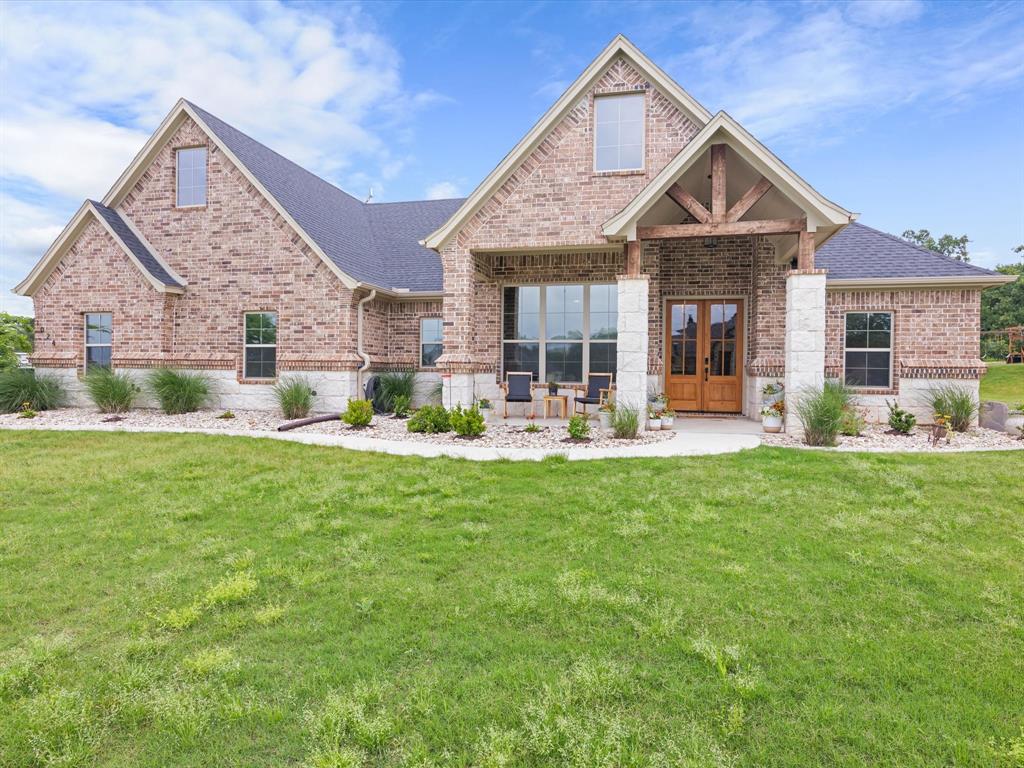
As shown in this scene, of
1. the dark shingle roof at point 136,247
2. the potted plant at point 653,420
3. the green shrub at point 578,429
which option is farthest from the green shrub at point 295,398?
the potted plant at point 653,420

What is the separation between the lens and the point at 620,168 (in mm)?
11516

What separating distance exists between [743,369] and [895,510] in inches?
310

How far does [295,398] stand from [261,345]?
7.54 ft

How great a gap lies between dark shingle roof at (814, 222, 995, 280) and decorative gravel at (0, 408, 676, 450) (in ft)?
21.0

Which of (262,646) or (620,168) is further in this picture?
(620,168)

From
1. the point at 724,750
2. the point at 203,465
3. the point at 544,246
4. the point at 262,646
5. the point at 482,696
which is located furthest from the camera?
the point at 544,246

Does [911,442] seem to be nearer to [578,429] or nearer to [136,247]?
[578,429]

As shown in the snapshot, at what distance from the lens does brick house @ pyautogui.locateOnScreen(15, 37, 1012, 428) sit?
33.3 feet

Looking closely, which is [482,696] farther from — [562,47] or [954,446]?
[562,47]

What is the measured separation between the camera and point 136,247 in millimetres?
14141

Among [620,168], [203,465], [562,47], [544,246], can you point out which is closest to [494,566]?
[203,465]

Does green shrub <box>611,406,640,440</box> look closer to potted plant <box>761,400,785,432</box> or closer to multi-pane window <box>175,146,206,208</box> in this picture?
potted plant <box>761,400,785,432</box>

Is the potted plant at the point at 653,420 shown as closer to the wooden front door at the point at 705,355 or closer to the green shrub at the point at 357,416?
the wooden front door at the point at 705,355

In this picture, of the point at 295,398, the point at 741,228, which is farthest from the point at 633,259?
the point at 295,398
